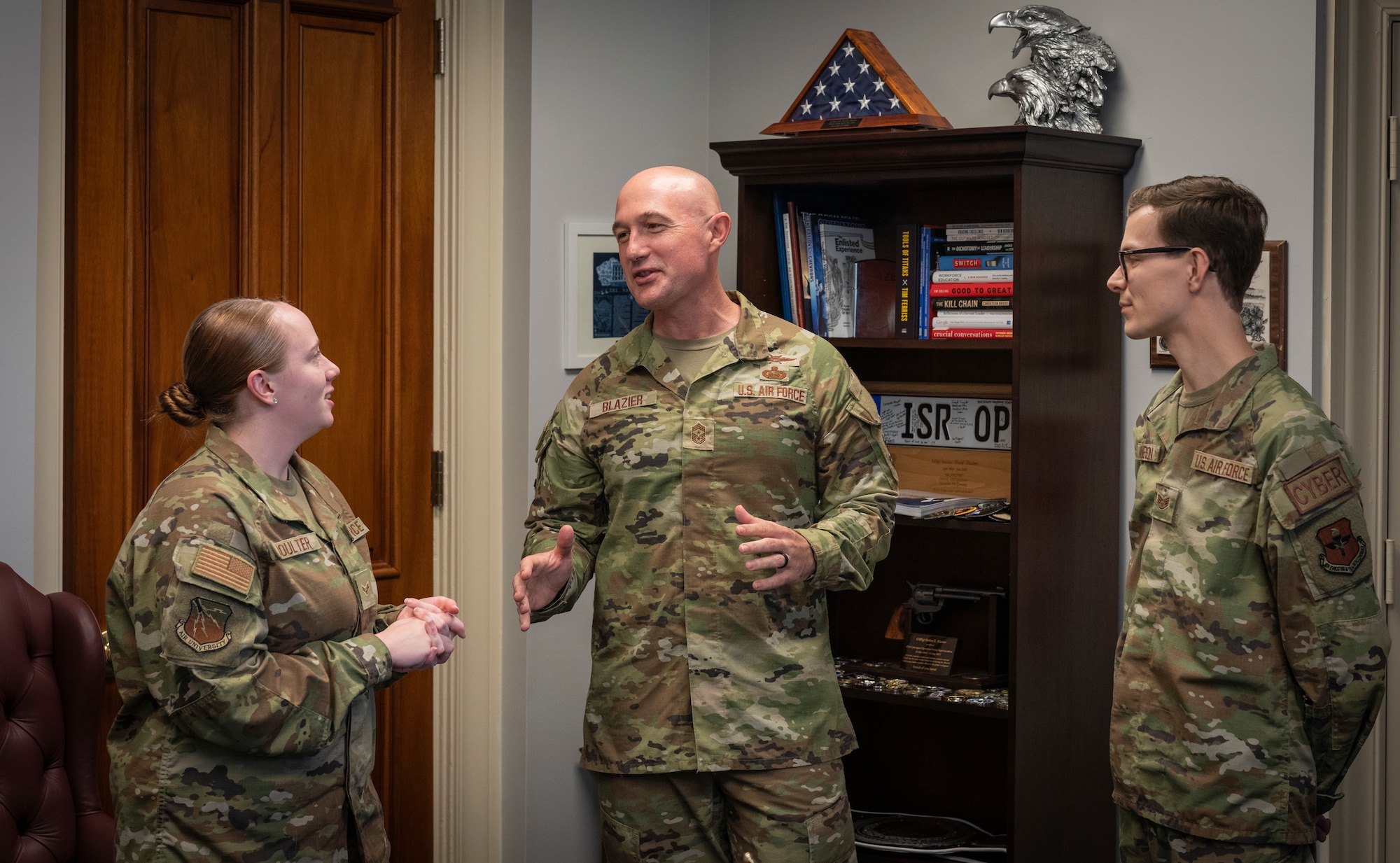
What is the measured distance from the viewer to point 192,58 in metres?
2.71

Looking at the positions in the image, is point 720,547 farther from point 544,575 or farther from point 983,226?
point 983,226

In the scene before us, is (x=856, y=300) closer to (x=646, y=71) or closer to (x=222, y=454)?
(x=646, y=71)

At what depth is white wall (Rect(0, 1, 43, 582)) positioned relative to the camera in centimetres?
237

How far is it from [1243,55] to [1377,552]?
113 cm

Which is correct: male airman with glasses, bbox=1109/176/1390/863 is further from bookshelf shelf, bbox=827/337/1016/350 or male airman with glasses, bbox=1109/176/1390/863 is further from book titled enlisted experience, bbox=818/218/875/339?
book titled enlisted experience, bbox=818/218/875/339

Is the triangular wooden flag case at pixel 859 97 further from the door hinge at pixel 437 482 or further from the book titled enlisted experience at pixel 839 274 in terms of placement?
the door hinge at pixel 437 482

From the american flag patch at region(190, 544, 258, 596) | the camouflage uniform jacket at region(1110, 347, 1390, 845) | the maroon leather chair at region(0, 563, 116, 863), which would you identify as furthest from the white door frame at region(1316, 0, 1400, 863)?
the maroon leather chair at region(0, 563, 116, 863)

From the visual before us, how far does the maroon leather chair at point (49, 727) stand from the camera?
2.12 meters

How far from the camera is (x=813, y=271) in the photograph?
2924 millimetres

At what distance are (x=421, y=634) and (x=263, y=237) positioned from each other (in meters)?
1.32

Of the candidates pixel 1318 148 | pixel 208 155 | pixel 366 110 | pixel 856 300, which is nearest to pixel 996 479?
pixel 856 300

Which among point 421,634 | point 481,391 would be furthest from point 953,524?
point 421,634

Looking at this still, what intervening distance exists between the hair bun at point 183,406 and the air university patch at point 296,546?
0.79ft

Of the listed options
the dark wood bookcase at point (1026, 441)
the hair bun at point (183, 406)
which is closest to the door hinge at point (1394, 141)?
the dark wood bookcase at point (1026, 441)
